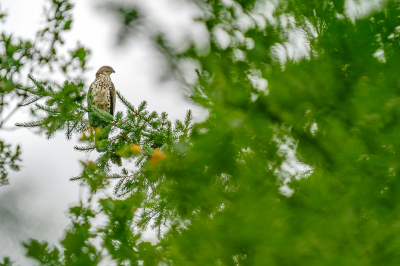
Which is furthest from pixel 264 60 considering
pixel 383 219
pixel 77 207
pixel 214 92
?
pixel 77 207

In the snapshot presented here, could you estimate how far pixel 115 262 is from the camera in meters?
0.83

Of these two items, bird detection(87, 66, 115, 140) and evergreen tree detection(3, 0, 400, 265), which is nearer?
evergreen tree detection(3, 0, 400, 265)

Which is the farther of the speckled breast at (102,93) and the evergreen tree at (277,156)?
the speckled breast at (102,93)

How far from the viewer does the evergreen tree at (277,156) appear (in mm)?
796

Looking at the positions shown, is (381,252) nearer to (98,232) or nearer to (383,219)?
(383,219)

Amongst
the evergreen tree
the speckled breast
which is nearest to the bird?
the speckled breast

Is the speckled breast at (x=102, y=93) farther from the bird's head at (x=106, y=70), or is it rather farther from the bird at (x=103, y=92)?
the bird's head at (x=106, y=70)

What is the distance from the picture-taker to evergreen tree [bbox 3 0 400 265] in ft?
2.61

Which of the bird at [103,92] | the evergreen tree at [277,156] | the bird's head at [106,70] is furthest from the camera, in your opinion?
the bird's head at [106,70]

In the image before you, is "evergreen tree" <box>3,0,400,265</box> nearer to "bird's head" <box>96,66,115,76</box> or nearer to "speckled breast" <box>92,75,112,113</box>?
"speckled breast" <box>92,75,112,113</box>

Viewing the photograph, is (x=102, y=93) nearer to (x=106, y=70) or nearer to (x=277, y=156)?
(x=106, y=70)

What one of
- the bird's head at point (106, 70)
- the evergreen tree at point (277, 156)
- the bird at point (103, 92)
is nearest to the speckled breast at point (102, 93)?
the bird at point (103, 92)

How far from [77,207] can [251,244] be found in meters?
0.44

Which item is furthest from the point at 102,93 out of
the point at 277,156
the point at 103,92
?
the point at 277,156
